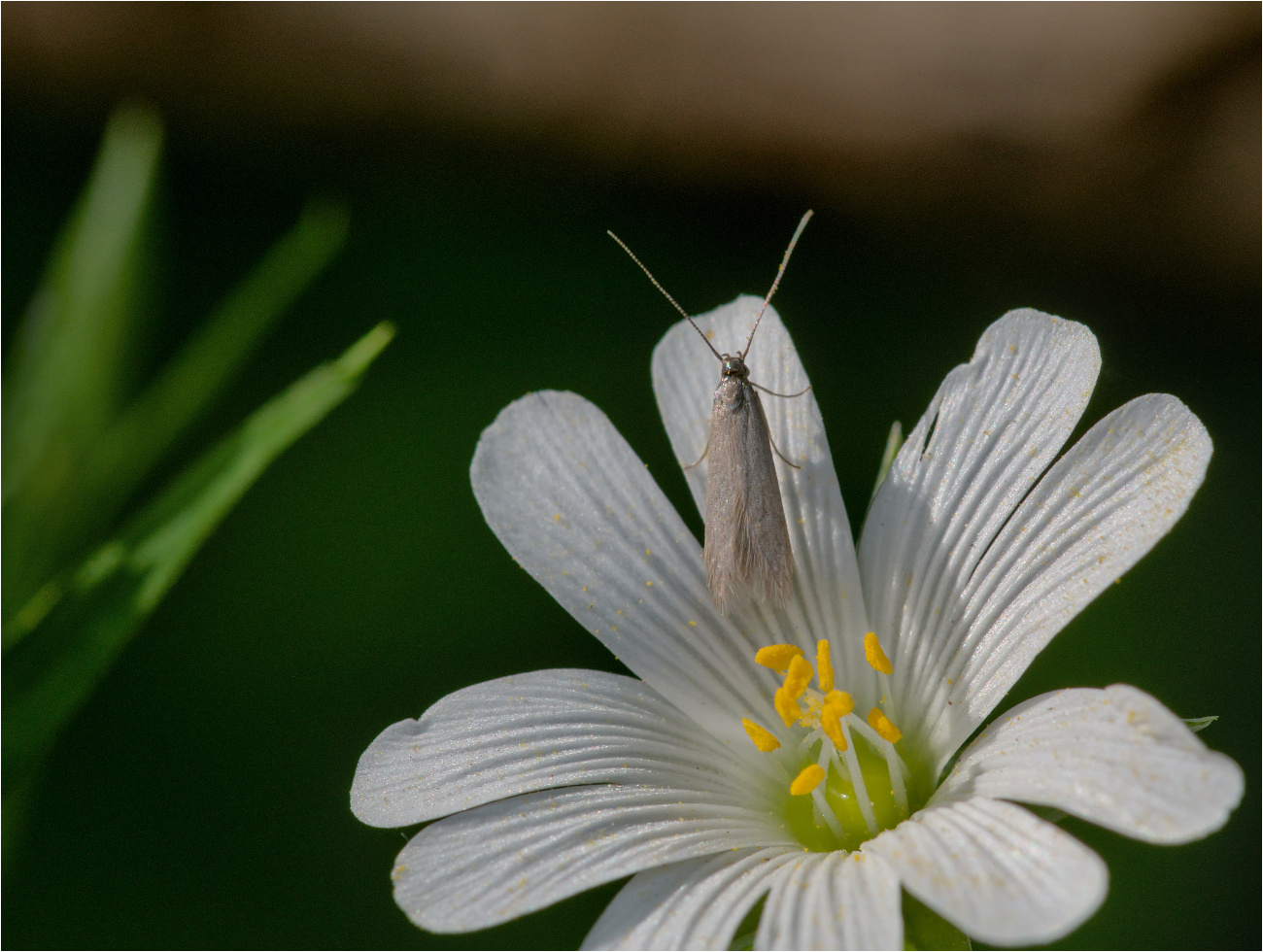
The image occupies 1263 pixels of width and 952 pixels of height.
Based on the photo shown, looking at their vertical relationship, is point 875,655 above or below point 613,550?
below

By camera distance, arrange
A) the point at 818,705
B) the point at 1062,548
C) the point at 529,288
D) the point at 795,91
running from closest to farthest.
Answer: the point at 1062,548 → the point at 818,705 → the point at 529,288 → the point at 795,91

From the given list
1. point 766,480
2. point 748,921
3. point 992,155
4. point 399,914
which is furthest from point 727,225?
point 748,921

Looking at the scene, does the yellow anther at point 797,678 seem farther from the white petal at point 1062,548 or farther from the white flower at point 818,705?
the white petal at point 1062,548

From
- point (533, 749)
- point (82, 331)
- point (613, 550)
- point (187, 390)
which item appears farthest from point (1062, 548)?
point (82, 331)

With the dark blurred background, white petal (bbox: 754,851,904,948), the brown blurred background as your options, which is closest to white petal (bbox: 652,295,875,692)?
white petal (bbox: 754,851,904,948)

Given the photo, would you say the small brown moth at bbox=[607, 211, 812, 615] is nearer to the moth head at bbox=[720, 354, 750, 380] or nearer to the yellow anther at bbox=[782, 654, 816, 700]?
the moth head at bbox=[720, 354, 750, 380]

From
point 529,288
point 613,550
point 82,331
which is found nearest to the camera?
point 613,550

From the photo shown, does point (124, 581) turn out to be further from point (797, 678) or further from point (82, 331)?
point (797, 678)

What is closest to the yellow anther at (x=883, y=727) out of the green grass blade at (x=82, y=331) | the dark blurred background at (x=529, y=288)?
the dark blurred background at (x=529, y=288)

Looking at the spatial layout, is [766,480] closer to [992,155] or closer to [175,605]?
[175,605]
